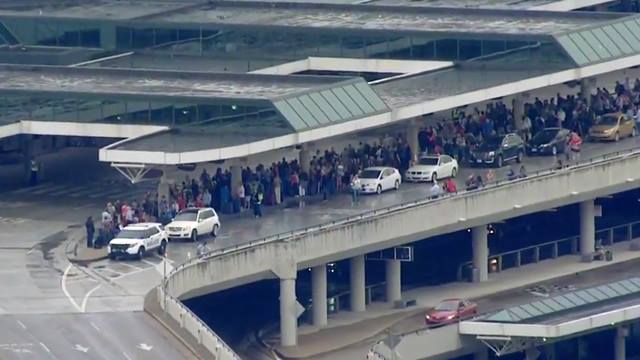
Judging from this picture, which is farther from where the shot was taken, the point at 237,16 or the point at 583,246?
the point at 237,16

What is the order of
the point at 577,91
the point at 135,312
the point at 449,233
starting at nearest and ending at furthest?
the point at 135,312
the point at 449,233
the point at 577,91

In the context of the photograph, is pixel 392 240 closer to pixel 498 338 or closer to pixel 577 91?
pixel 498 338

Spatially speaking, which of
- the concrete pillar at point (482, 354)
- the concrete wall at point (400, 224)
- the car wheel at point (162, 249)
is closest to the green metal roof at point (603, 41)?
the concrete wall at point (400, 224)

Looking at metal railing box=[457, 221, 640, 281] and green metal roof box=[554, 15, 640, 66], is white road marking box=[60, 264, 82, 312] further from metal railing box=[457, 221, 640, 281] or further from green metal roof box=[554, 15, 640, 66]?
green metal roof box=[554, 15, 640, 66]

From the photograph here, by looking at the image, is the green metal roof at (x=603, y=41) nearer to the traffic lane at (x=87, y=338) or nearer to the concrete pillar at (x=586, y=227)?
the concrete pillar at (x=586, y=227)

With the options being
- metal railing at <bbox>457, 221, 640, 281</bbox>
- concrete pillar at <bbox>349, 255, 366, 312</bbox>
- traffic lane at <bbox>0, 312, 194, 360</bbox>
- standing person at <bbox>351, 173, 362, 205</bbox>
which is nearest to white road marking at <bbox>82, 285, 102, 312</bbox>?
traffic lane at <bbox>0, 312, 194, 360</bbox>

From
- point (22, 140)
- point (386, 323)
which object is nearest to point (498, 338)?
point (386, 323)

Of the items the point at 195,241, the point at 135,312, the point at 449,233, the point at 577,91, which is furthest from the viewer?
the point at 577,91
